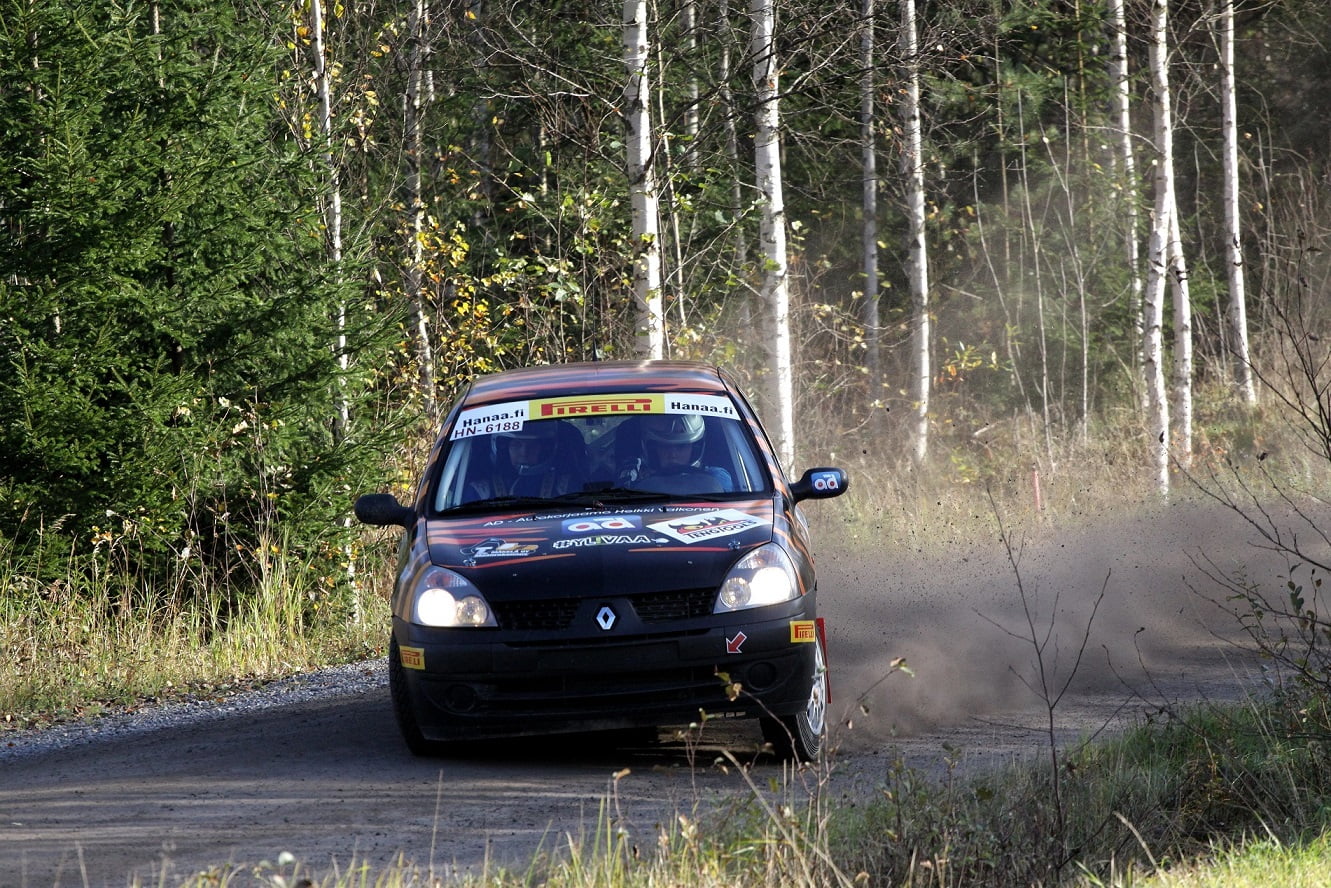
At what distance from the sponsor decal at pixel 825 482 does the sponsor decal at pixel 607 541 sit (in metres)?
1.26

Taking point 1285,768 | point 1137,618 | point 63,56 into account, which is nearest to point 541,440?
point 1285,768

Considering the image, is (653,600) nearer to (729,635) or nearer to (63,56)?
(729,635)

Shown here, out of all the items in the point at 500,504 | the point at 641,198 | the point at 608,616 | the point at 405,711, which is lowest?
the point at 405,711

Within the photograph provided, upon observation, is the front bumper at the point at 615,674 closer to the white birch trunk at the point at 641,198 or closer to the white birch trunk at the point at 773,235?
the white birch trunk at the point at 641,198

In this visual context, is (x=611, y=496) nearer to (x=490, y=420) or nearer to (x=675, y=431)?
(x=675, y=431)

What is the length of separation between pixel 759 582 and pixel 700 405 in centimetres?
164

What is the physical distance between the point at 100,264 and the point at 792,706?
8.07 m

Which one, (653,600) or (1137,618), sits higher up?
(653,600)

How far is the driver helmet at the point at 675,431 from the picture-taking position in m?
7.90

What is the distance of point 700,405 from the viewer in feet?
26.6

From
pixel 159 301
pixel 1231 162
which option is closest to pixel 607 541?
pixel 159 301

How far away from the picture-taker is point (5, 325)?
40.2 feet

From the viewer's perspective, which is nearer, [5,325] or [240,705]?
[240,705]

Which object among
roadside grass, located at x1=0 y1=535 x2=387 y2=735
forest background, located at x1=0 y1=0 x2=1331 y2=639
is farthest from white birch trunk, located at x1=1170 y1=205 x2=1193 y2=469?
roadside grass, located at x1=0 y1=535 x2=387 y2=735
